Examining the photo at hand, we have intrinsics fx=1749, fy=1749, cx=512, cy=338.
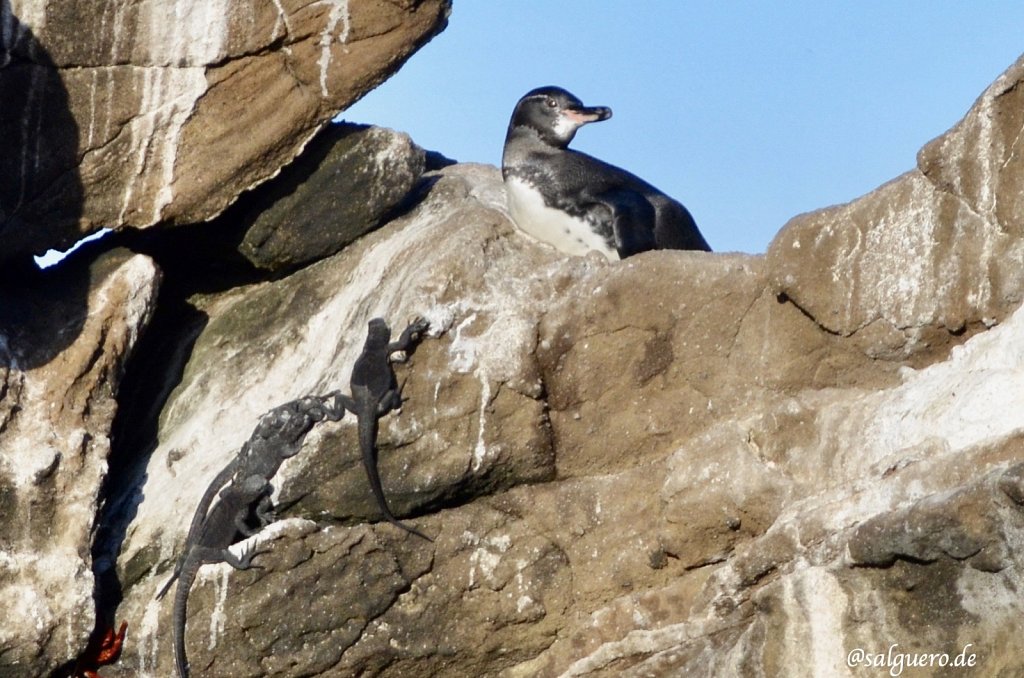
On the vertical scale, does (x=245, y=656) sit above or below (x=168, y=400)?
below

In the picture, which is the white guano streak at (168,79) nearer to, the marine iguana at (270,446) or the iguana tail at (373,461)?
the marine iguana at (270,446)

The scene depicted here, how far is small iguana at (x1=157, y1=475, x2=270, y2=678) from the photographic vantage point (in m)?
7.96

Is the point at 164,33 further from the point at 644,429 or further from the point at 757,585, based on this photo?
the point at 757,585

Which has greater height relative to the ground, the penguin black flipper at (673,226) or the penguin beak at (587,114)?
the penguin beak at (587,114)

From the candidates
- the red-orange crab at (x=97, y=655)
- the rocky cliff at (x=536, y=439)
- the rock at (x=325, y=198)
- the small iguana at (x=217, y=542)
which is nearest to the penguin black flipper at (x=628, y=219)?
the rocky cliff at (x=536, y=439)

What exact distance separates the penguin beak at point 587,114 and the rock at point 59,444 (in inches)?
106

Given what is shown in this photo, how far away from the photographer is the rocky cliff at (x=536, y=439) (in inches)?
298

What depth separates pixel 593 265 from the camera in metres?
8.59

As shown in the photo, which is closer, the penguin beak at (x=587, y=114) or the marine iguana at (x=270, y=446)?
the marine iguana at (x=270, y=446)

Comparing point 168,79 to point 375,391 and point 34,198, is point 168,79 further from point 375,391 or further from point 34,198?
point 375,391

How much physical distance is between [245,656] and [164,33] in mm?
3117

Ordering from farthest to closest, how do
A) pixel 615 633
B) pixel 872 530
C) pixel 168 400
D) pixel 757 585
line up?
pixel 168 400 < pixel 615 633 < pixel 757 585 < pixel 872 530

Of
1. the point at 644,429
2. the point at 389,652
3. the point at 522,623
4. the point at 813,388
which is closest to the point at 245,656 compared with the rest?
the point at 389,652

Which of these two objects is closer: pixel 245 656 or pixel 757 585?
pixel 757 585
